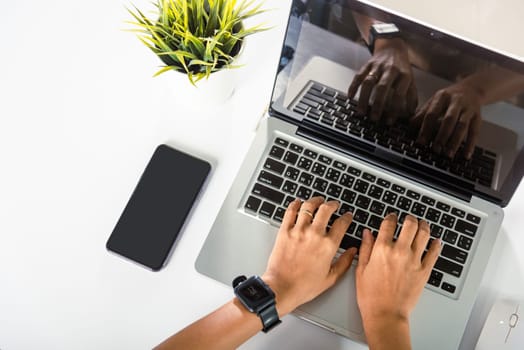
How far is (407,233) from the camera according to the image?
0.75 metres

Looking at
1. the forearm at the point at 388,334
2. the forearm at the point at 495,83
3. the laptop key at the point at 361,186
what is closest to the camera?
the forearm at the point at 495,83

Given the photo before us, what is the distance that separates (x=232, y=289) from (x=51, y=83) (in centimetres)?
45

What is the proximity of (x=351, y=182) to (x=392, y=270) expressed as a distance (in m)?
0.14

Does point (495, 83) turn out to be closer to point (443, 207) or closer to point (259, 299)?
point (443, 207)

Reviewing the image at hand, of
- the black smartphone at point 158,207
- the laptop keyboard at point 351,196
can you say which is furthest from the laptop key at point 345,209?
the black smartphone at point 158,207

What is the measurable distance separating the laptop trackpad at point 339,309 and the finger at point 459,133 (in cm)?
21

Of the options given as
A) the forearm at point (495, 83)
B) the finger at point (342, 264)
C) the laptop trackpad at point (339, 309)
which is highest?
the forearm at point (495, 83)

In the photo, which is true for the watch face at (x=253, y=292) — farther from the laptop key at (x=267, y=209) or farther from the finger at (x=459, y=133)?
the finger at (x=459, y=133)

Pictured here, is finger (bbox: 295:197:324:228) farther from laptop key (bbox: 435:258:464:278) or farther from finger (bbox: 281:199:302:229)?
laptop key (bbox: 435:258:464:278)

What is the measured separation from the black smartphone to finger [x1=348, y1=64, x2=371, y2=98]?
241mm

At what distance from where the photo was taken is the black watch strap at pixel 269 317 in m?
0.71

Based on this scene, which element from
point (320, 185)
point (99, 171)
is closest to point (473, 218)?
point (320, 185)

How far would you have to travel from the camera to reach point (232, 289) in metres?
0.76

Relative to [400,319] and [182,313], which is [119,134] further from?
[400,319]
